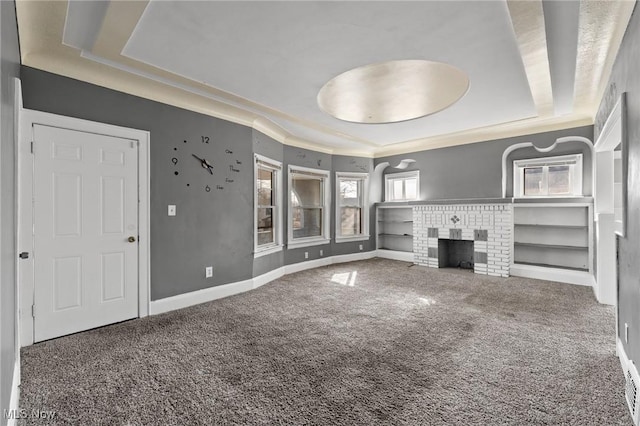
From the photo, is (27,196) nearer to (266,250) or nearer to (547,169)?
(266,250)

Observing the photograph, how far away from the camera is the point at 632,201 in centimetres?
199

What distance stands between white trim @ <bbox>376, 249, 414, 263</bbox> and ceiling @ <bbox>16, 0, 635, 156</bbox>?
3.65 metres

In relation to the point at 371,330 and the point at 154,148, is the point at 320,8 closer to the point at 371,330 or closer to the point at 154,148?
the point at 154,148

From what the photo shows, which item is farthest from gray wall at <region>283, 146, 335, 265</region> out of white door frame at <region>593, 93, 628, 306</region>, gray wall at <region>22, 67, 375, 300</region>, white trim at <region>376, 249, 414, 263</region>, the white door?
white door frame at <region>593, 93, 628, 306</region>

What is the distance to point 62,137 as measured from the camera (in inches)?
113

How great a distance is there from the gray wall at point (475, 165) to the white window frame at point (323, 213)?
1935 mm

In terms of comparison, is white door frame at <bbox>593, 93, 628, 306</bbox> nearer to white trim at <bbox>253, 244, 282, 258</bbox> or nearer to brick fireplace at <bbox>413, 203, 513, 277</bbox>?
brick fireplace at <bbox>413, 203, 513, 277</bbox>

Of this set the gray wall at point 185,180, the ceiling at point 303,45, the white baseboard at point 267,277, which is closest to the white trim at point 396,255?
the white baseboard at point 267,277

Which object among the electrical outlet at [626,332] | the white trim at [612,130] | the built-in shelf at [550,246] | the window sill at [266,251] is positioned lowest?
the electrical outlet at [626,332]

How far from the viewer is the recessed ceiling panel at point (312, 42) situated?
219 centimetres

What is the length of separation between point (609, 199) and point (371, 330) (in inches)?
147

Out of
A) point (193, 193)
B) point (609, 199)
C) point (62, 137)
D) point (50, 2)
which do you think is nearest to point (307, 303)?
point (193, 193)

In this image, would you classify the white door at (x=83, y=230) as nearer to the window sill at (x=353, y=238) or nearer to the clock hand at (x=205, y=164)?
the clock hand at (x=205, y=164)

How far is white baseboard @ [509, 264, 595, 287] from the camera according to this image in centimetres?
466
